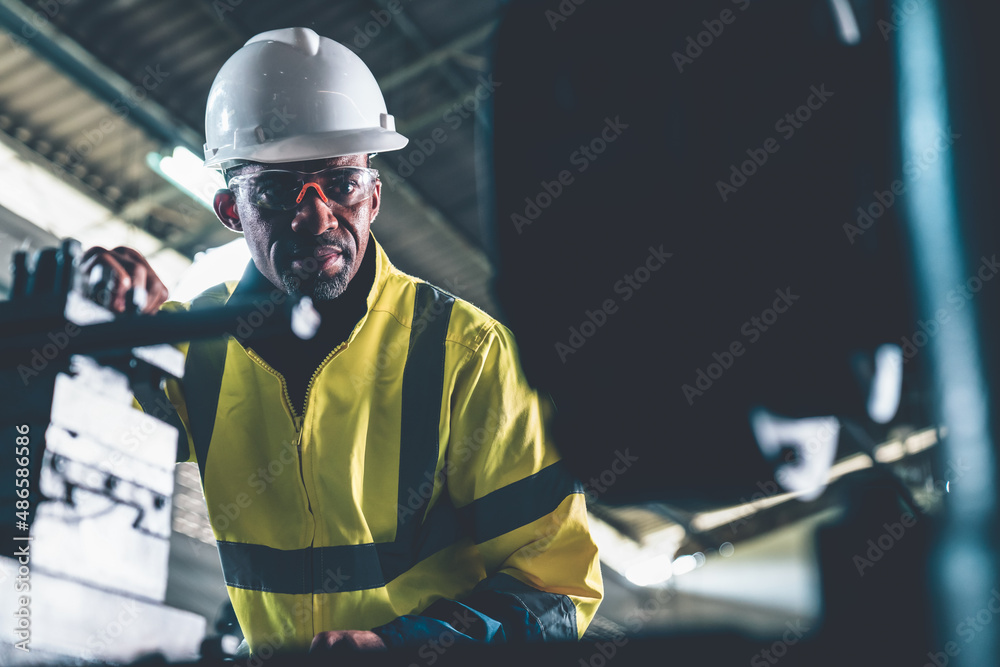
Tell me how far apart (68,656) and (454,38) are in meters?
5.50

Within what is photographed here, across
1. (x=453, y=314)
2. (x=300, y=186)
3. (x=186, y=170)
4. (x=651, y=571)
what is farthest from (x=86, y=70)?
(x=651, y=571)

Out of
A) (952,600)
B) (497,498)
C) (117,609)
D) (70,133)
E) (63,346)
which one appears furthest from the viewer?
(70,133)

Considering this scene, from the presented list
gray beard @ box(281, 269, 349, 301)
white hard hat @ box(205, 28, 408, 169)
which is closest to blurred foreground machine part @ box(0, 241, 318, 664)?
gray beard @ box(281, 269, 349, 301)

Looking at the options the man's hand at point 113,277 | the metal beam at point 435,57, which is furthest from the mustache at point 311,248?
the metal beam at point 435,57

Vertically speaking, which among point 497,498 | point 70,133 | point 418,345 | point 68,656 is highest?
point 70,133

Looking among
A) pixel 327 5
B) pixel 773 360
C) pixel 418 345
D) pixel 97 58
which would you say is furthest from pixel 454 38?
pixel 773 360

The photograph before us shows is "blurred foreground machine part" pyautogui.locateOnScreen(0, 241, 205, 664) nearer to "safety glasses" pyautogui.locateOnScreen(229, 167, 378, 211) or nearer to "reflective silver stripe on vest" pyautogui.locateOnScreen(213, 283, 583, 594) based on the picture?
"reflective silver stripe on vest" pyautogui.locateOnScreen(213, 283, 583, 594)

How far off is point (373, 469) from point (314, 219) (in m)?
0.46

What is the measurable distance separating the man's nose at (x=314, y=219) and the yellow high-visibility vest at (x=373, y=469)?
14 centimetres

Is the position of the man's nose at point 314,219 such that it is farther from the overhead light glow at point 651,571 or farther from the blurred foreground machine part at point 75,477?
the overhead light glow at point 651,571

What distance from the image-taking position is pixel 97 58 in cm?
517

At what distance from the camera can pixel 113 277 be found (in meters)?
1.24

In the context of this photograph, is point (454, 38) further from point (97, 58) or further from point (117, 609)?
point (117, 609)

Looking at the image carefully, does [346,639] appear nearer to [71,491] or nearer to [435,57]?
[71,491]
